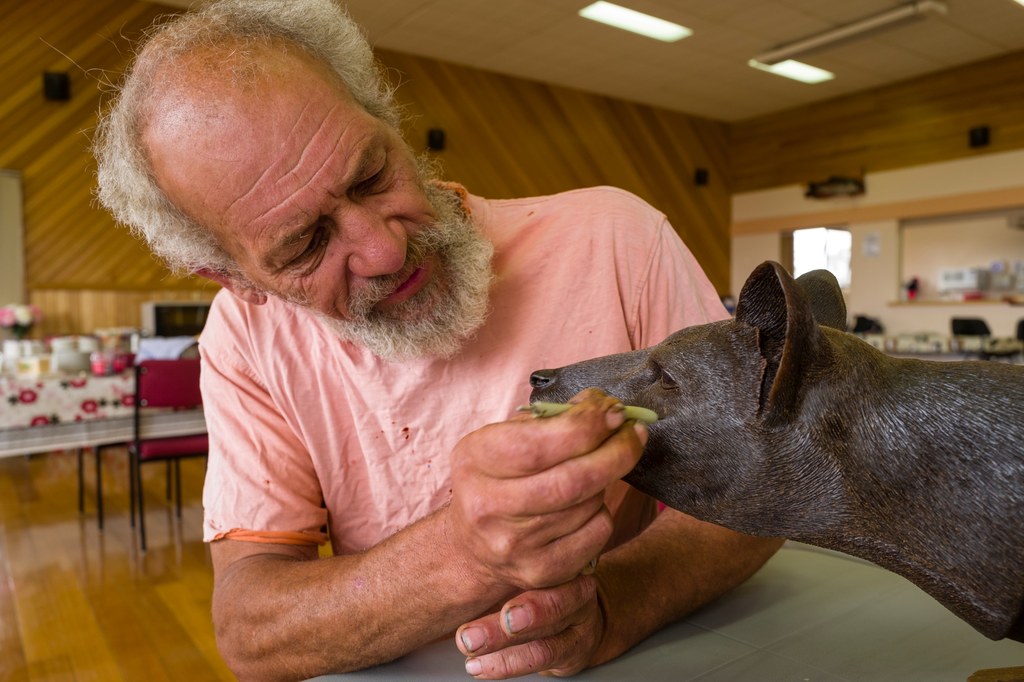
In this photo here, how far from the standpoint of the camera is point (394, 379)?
3.70ft

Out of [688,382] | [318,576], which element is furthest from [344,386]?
[688,382]

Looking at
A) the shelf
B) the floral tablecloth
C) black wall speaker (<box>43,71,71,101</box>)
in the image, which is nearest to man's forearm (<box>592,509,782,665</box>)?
the floral tablecloth

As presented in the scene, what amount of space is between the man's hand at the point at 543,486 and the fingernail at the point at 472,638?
2.8 inches

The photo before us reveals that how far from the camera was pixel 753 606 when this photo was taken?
977 mm

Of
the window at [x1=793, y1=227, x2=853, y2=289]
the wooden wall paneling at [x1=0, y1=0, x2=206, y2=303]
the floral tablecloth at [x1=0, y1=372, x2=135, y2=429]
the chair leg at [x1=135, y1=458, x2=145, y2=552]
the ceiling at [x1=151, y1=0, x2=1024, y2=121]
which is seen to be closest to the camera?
the floral tablecloth at [x1=0, y1=372, x2=135, y2=429]

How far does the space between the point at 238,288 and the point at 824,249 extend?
341 inches

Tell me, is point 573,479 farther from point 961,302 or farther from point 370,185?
point 961,302

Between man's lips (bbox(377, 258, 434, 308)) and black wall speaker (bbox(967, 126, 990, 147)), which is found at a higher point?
black wall speaker (bbox(967, 126, 990, 147))

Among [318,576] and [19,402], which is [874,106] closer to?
[19,402]

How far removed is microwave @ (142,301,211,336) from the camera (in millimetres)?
5664

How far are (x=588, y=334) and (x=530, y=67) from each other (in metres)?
6.68

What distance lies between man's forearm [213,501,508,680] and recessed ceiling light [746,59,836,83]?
23.3ft

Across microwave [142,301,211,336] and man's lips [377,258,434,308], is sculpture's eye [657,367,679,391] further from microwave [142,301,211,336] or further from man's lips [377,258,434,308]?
microwave [142,301,211,336]

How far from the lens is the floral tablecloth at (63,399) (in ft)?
10.6
